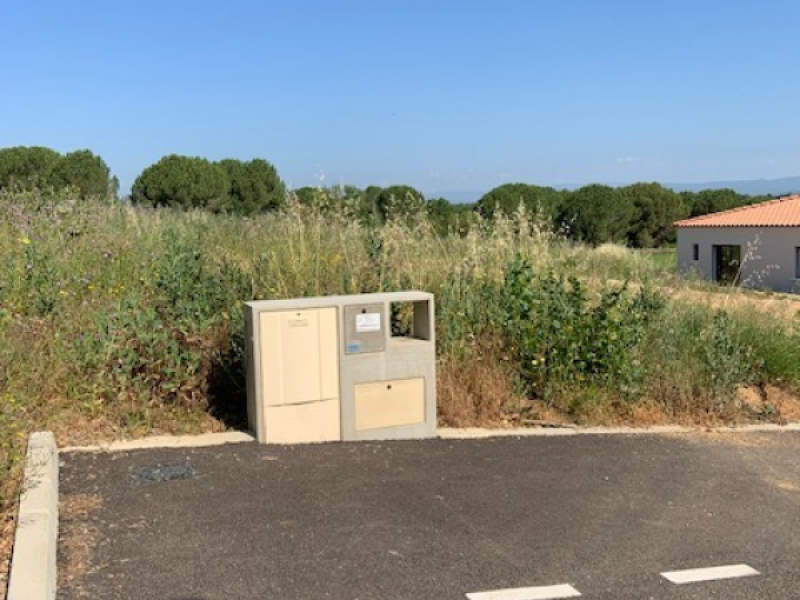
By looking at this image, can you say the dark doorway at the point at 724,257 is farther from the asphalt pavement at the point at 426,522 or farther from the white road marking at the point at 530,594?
the white road marking at the point at 530,594

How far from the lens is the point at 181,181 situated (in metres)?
28.5

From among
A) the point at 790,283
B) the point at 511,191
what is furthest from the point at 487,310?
the point at 790,283

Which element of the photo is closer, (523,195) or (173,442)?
(173,442)

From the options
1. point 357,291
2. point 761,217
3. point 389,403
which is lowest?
point 389,403

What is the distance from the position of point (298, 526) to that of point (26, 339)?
133 inches

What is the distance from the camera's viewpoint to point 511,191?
4684 cm

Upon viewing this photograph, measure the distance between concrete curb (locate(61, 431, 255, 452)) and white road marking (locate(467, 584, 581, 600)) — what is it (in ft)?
9.12

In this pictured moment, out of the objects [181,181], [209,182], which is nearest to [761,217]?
[209,182]

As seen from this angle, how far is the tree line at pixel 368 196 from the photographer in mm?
10398

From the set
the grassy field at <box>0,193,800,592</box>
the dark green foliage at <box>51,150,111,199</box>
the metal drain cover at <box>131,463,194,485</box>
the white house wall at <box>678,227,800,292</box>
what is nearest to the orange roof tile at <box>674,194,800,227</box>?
the white house wall at <box>678,227,800,292</box>

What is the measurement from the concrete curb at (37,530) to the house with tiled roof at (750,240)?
4972 cm

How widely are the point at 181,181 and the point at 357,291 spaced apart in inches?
872

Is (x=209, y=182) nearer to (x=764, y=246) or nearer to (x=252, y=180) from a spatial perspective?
(x=252, y=180)

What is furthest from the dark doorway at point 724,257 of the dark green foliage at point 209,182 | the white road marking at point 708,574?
the white road marking at point 708,574
